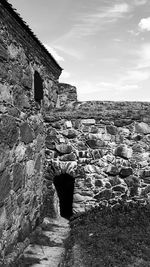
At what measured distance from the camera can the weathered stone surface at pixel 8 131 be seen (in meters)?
4.61

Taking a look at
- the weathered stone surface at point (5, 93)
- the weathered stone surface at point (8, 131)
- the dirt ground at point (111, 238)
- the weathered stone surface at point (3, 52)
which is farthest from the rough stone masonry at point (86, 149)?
the weathered stone surface at point (3, 52)

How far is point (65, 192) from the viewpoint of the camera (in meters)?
8.60

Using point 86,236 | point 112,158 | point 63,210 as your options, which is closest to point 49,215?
point 63,210

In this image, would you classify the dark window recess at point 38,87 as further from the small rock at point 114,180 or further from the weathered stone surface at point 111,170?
the small rock at point 114,180

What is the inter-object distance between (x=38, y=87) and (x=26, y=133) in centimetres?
154

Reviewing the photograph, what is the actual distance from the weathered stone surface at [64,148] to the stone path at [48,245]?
1.94m

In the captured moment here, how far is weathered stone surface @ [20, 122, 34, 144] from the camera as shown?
561cm

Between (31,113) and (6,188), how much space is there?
2042mm

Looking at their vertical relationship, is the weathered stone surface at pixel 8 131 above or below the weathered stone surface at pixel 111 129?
below

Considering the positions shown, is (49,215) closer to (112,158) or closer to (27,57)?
(112,158)

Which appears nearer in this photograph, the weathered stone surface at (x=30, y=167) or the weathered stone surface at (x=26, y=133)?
the weathered stone surface at (x=26, y=133)

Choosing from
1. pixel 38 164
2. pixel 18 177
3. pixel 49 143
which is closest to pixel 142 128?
pixel 49 143

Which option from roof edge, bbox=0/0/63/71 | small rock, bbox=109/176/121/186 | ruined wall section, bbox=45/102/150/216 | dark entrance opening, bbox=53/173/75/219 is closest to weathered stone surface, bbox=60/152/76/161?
ruined wall section, bbox=45/102/150/216

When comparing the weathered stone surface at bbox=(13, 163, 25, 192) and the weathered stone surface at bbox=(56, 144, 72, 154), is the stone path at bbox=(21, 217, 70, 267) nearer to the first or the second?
the weathered stone surface at bbox=(13, 163, 25, 192)
